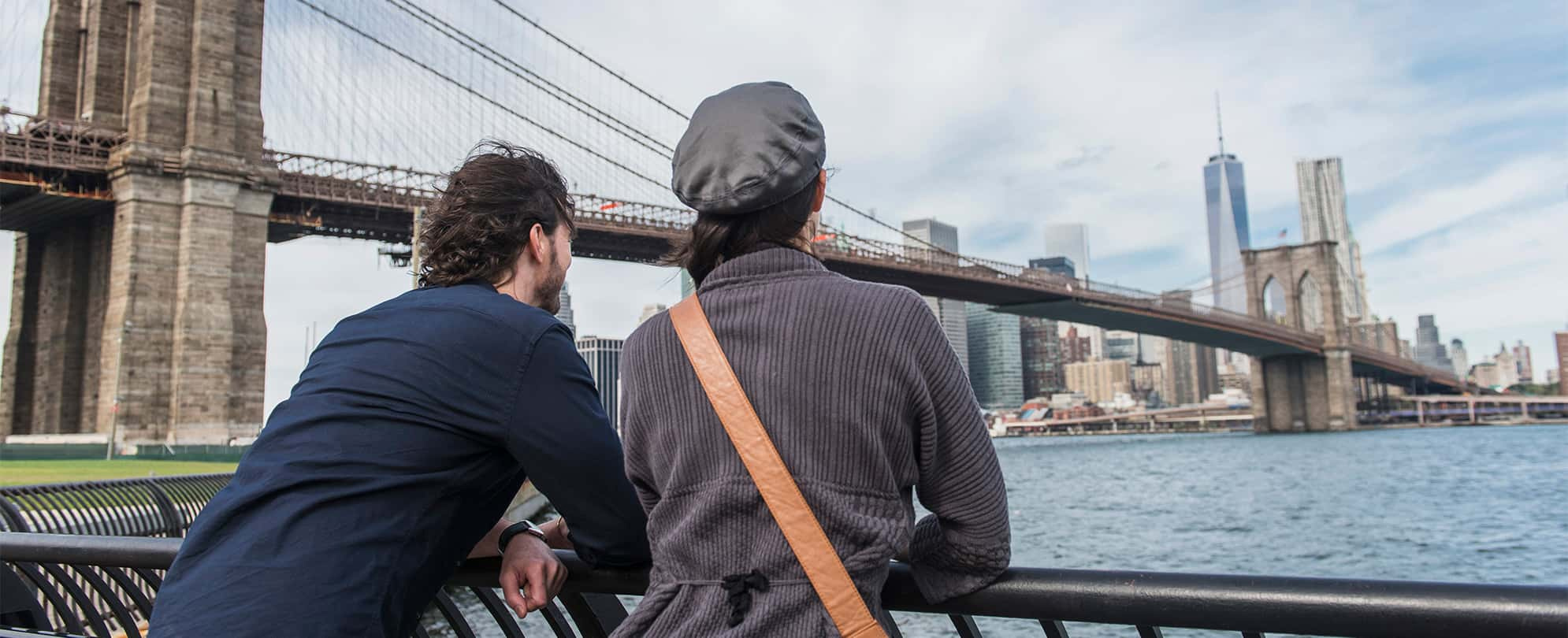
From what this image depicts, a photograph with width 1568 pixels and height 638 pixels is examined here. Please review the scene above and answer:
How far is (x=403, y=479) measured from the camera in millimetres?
1287

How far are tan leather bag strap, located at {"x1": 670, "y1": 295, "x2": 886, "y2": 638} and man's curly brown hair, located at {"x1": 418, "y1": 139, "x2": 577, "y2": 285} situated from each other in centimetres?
52

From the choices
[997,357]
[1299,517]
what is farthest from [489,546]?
[997,357]

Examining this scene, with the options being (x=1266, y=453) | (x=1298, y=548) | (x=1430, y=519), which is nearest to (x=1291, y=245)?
(x=1266, y=453)

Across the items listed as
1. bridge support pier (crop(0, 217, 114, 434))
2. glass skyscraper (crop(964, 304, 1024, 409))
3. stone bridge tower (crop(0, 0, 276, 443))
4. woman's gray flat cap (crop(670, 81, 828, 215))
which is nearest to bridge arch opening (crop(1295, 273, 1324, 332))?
glass skyscraper (crop(964, 304, 1024, 409))

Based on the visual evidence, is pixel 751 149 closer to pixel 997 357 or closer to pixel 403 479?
pixel 403 479

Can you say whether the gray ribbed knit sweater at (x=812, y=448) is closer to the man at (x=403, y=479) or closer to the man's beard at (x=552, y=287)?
the man at (x=403, y=479)

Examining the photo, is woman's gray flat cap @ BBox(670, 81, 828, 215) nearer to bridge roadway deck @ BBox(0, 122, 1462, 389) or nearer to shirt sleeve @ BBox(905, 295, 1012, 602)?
shirt sleeve @ BBox(905, 295, 1012, 602)

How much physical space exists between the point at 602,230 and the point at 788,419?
28.6 meters

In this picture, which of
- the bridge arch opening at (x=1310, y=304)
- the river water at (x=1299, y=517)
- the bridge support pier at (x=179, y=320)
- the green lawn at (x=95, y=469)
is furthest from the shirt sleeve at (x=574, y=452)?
the bridge arch opening at (x=1310, y=304)

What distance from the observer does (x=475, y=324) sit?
4.38 ft

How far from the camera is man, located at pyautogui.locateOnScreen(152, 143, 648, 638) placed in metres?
1.21

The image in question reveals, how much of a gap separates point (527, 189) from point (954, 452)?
777mm

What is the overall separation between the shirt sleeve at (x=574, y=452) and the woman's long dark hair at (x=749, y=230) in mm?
228

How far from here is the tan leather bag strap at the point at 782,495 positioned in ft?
3.46
